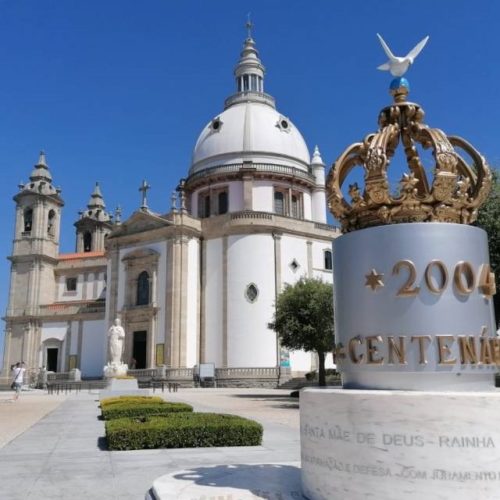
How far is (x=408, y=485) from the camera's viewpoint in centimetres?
491

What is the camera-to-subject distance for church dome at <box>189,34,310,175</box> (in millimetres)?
50125

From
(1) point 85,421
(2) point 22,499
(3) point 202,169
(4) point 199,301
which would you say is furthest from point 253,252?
(2) point 22,499

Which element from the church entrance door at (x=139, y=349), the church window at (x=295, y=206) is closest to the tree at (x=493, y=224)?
the church window at (x=295, y=206)

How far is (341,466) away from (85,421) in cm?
1298

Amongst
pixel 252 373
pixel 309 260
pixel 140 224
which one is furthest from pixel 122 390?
pixel 140 224

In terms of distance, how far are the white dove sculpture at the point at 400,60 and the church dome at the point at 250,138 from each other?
4276cm

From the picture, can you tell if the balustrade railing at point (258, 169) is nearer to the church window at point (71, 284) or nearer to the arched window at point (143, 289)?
the arched window at point (143, 289)

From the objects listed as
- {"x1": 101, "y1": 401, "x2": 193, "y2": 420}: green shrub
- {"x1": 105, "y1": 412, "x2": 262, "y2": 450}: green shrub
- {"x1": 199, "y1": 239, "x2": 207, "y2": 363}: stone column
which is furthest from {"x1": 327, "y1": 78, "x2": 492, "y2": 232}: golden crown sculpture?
{"x1": 199, "y1": 239, "x2": 207, "y2": 363}: stone column

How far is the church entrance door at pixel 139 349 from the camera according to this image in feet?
149

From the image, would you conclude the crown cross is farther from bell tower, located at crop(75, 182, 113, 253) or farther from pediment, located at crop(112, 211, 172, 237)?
bell tower, located at crop(75, 182, 113, 253)

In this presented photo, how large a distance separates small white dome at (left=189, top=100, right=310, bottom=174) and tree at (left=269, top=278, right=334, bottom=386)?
73.8 feet

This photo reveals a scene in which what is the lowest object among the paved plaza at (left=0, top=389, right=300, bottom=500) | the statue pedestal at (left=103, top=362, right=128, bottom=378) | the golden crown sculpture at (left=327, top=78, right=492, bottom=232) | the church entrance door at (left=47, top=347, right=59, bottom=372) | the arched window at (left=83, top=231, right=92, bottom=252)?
the paved plaza at (left=0, top=389, right=300, bottom=500)

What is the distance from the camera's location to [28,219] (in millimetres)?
60344

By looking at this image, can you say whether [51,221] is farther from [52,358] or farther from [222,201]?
[222,201]
